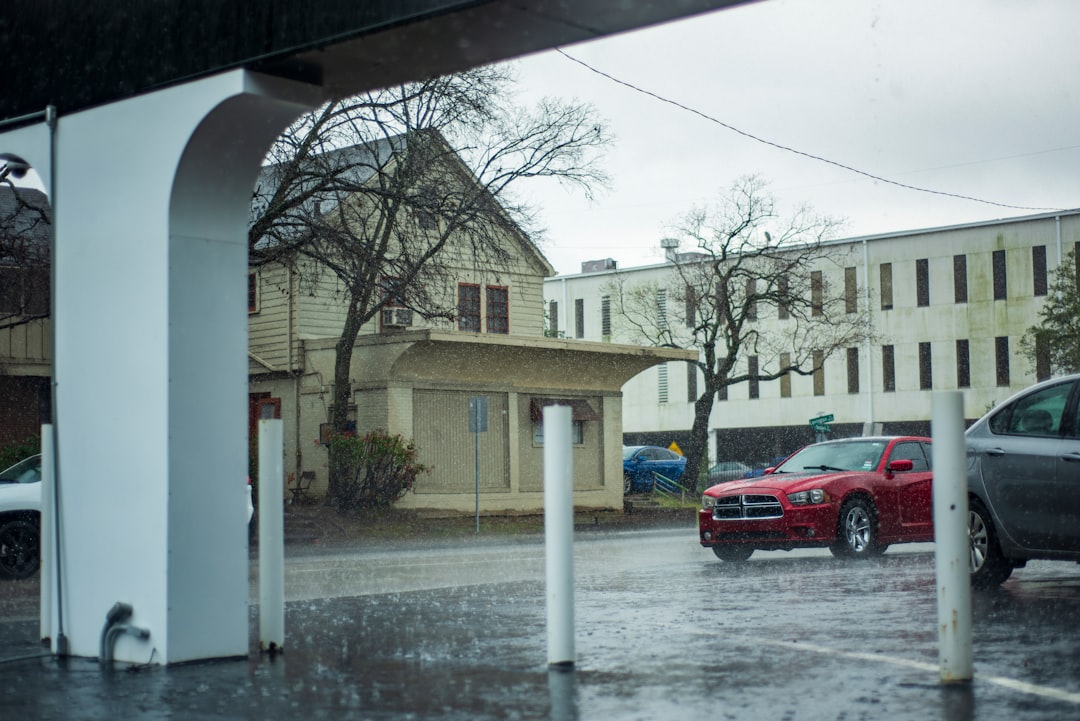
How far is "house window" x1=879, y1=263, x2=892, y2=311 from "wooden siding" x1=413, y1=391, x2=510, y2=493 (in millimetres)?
34960

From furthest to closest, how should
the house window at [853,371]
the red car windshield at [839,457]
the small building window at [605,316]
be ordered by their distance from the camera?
the small building window at [605,316] < the house window at [853,371] < the red car windshield at [839,457]

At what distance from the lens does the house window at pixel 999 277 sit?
208 feet

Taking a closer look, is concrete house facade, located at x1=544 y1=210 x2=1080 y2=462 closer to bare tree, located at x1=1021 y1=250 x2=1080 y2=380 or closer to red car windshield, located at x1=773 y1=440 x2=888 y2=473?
bare tree, located at x1=1021 y1=250 x2=1080 y2=380

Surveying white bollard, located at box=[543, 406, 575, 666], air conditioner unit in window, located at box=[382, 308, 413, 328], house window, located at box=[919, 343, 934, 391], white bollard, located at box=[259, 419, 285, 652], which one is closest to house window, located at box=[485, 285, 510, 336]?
air conditioner unit in window, located at box=[382, 308, 413, 328]

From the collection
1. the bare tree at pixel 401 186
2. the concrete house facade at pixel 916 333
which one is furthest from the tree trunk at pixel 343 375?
the concrete house facade at pixel 916 333

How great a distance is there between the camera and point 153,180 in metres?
8.01

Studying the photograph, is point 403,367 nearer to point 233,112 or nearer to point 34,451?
point 34,451

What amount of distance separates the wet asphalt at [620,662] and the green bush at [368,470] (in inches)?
677

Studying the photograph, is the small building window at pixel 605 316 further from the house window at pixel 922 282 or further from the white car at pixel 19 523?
the white car at pixel 19 523

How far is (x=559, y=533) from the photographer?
723 centimetres

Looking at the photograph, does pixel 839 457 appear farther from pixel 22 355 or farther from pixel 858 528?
pixel 22 355

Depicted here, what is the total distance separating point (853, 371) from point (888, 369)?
5.39 ft

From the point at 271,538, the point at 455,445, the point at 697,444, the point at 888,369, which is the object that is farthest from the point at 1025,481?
the point at 888,369

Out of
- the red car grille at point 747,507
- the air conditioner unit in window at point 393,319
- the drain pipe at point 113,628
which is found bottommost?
the drain pipe at point 113,628
